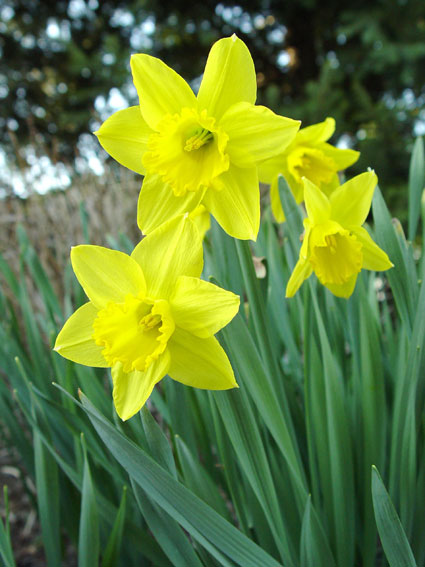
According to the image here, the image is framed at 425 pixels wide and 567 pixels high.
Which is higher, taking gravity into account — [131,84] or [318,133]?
[131,84]

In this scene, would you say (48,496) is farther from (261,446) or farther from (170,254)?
(170,254)

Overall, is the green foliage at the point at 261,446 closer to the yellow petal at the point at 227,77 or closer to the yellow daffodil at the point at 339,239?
the yellow daffodil at the point at 339,239

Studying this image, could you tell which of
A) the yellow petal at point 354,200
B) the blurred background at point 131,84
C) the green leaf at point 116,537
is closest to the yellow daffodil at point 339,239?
the yellow petal at point 354,200

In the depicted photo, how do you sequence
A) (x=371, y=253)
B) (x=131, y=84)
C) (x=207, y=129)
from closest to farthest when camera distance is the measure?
1. (x=207, y=129)
2. (x=371, y=253)
3. (x=131, y=84)

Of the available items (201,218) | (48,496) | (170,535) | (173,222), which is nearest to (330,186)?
(201,218)

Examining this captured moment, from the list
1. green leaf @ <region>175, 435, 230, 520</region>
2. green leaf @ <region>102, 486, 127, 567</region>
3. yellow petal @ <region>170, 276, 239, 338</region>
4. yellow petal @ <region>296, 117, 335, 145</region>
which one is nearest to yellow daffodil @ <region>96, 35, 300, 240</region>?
yellow petal @ <region>170, 276, 239, 338</region>

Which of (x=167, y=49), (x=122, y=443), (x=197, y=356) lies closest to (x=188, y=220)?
(x=197, y=356)

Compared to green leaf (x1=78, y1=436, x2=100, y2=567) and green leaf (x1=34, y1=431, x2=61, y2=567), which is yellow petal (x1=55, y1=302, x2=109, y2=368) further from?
green leaf (x1=34, y1=431, x2=61, y2=567)
